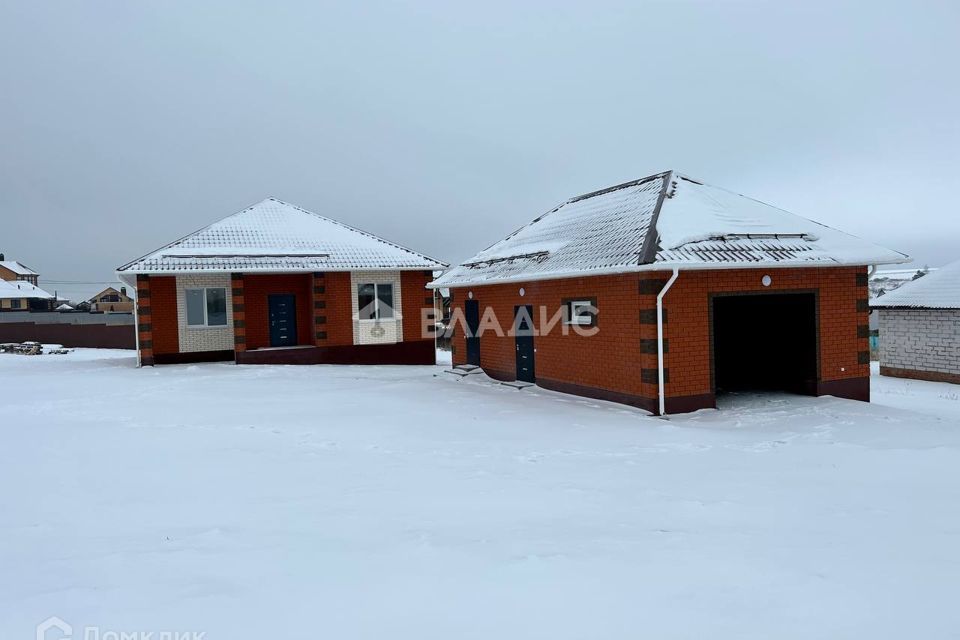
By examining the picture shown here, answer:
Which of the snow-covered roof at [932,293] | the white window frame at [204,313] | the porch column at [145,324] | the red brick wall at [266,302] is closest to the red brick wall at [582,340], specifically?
the red brick wall at [266,302]

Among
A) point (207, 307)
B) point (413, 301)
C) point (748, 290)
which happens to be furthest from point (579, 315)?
point (207, 307)

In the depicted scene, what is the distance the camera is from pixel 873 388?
17.8 meters

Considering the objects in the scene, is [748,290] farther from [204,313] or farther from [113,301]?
[113,301]

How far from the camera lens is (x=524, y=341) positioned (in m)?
15.0

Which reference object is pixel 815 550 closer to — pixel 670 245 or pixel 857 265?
pixel 670 245

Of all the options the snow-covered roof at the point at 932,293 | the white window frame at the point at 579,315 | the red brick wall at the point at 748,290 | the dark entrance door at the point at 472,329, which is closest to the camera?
the red brick wall at the point at 748,290

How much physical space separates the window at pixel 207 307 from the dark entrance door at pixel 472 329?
820cm

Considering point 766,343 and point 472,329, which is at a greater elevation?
point 472,329

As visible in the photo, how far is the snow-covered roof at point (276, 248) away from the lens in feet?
64.4

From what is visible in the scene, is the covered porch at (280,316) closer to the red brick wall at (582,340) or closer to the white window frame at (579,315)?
the red brick wall at (582,340)

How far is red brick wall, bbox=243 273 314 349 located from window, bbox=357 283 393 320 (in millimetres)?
1599

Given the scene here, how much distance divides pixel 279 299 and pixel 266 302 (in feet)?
1.37

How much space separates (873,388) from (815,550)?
15377 millimetres

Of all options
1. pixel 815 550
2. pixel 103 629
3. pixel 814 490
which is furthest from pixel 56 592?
pixel 814 490
